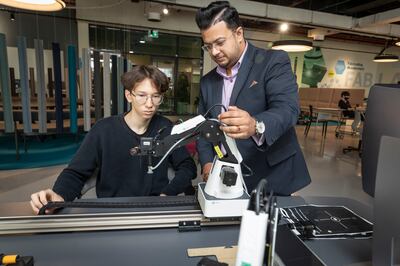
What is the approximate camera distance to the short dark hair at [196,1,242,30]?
3.63 feet

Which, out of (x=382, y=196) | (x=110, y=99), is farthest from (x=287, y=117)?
(x=110, y=99)

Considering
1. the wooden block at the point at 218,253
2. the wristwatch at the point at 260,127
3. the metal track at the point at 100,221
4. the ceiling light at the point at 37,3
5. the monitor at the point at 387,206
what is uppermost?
the ceiling light at the point at 37,3

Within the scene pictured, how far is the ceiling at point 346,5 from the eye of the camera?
680 centimetres

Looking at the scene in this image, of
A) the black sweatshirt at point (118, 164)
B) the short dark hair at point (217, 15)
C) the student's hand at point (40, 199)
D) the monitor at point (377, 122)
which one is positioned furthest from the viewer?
the black sweatshirt at point (118, 164)

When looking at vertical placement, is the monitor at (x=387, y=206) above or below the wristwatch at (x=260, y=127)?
below

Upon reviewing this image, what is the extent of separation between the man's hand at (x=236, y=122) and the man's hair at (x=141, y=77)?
70 centimetres

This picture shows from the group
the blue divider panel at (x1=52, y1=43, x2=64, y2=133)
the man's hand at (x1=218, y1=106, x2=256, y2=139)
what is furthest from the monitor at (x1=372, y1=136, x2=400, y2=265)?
the blue divider panel at (x1=52, y1=43, x2=64, y2=133)

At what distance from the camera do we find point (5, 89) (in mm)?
3701

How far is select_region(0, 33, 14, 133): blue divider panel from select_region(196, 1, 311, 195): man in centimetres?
356

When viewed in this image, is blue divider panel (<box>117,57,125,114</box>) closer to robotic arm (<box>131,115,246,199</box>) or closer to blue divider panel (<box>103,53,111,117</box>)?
blue divider panel (<box>103,53,111,117</box>)

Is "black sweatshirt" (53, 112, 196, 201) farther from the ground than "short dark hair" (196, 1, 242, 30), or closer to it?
closer to it

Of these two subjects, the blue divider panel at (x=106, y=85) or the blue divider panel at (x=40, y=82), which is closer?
the blue divider panel at (x=40, y=82)

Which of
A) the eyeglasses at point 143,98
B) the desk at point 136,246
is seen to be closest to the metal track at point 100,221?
the desk at point 136,246

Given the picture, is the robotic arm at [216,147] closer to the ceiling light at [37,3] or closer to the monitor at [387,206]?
the monitor at [387,206]
